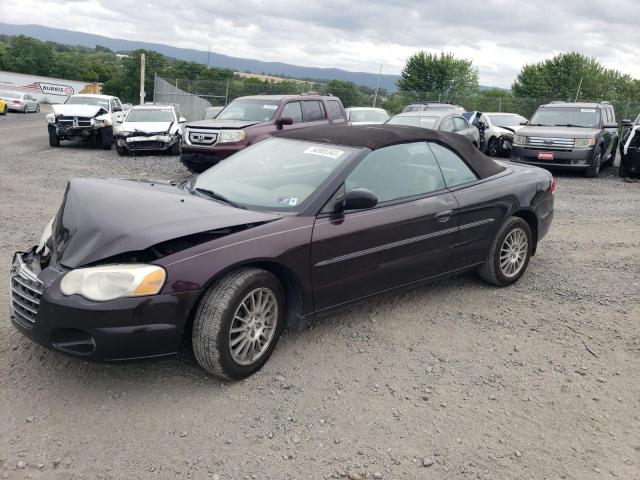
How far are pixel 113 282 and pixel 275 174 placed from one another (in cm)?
156

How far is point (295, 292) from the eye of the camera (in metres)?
3.57

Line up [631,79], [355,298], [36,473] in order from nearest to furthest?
1. [36,473]
2. [355,298]
3. [631,79]

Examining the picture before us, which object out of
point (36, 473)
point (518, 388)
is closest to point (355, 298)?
point (518, 388)

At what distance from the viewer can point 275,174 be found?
4.12 m

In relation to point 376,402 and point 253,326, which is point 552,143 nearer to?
point 376,402

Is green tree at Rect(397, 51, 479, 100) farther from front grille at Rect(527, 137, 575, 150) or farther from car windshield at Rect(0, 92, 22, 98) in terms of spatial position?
front grille at Rect(527, 137, 575, 150)

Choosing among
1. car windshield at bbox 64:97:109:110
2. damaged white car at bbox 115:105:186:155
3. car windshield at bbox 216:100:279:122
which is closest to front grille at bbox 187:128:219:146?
car windshield at bbox 216:100:279:122

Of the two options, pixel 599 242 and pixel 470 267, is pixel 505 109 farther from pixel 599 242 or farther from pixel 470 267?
pixel 470 267

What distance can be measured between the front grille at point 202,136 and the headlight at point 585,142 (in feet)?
26.1

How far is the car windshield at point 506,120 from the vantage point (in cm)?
1817

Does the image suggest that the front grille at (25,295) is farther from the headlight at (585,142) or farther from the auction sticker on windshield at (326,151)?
the headlight at (585,142)

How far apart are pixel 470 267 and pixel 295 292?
1.88m

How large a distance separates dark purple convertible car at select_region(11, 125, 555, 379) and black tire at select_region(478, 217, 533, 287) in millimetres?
12

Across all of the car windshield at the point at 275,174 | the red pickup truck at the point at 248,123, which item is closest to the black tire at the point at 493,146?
the red pickup truck at the point at 248,123
